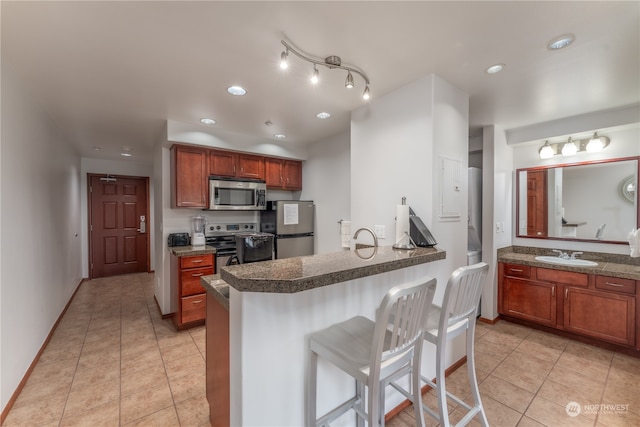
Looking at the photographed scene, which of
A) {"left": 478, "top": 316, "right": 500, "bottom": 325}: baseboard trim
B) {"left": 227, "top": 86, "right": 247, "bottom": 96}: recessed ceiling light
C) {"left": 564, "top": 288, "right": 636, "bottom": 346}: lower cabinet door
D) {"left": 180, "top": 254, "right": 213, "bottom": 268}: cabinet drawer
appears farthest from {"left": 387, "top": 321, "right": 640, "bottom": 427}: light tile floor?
{"left": 227, "top": 86, "right": 247, "bottom": 96}: recessed ceiling light

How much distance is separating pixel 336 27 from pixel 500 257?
324 cm

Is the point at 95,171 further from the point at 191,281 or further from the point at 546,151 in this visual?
the point at 546,151

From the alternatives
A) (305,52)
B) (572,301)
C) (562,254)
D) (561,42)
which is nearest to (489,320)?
(572,301)

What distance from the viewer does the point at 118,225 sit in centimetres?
555

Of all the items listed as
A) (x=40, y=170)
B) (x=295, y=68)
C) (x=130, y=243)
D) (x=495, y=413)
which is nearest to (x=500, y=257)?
(x=495, y=413)

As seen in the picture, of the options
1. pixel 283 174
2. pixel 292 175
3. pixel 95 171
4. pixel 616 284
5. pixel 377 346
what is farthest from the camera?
pixel 95 171

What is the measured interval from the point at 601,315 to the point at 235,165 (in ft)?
14.6

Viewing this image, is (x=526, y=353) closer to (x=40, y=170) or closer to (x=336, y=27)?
(x=336, y=27)

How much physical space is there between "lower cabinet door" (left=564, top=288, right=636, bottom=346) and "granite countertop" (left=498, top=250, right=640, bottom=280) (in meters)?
0.21

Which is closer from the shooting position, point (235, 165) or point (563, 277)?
point (563, 277)

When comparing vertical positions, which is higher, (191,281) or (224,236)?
(224,236)

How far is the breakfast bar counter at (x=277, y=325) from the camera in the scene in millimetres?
1174

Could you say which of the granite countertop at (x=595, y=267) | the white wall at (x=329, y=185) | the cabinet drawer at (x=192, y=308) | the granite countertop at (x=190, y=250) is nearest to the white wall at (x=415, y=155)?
the white wall at (x=329, y=185)

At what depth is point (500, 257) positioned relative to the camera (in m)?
3.35
